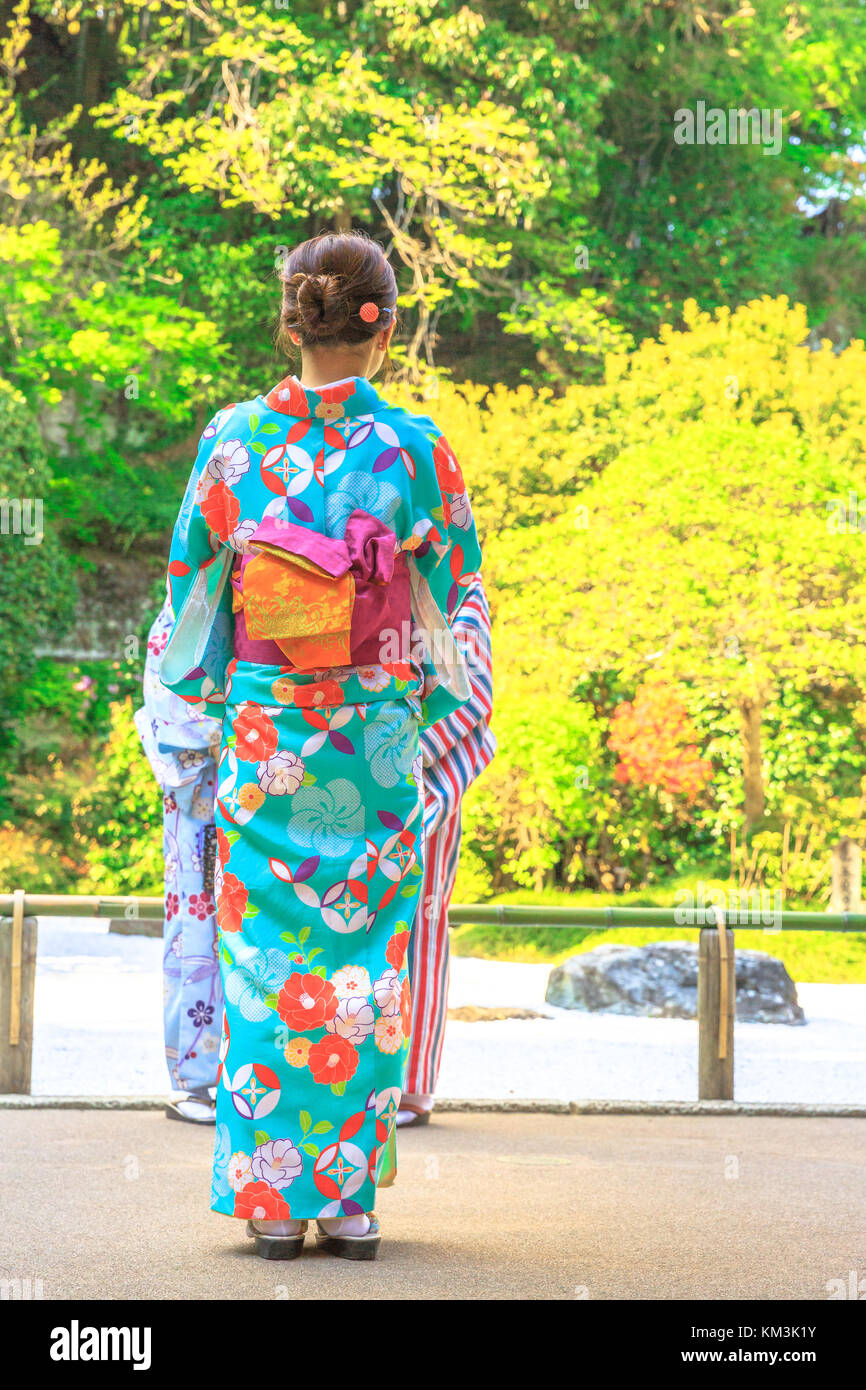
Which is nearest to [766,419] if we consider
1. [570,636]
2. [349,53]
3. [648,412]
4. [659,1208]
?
[648,412]

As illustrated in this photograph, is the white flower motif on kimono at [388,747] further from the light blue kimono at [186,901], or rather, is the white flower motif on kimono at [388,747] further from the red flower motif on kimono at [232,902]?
the light blue kimono at [186,901]

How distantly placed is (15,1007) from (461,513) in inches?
89.4

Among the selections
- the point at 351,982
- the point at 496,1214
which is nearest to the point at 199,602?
the point at 351,982

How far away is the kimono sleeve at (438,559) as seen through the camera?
8.75ft

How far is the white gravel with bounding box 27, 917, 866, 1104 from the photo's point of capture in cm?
582

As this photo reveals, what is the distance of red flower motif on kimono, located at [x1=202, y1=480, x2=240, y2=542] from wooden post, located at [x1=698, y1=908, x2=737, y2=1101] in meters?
2.52

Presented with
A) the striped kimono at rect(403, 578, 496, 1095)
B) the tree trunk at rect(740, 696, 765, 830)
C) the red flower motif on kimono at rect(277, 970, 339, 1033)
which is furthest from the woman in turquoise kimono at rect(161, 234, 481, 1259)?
the tree trunk at rect(740, 696, 765, 830)

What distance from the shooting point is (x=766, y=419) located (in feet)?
40.9

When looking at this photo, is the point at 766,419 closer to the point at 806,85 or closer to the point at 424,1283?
the point at 806,85

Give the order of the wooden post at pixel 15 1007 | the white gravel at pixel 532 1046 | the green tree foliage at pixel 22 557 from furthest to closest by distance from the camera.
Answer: the green tree foliage at pixel 22 557 → the white gravel at pixel 532 1046 → the wooden post at pixel 15 1007

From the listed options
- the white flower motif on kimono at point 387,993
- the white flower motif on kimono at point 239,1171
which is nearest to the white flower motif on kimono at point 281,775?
the white flower motif on kimono at point 387,993

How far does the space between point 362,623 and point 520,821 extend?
30.1 ft

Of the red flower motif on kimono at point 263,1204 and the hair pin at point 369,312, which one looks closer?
the red flower motif on kimono at point 263,1204

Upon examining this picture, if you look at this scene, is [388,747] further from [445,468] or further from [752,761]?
[752,761]
